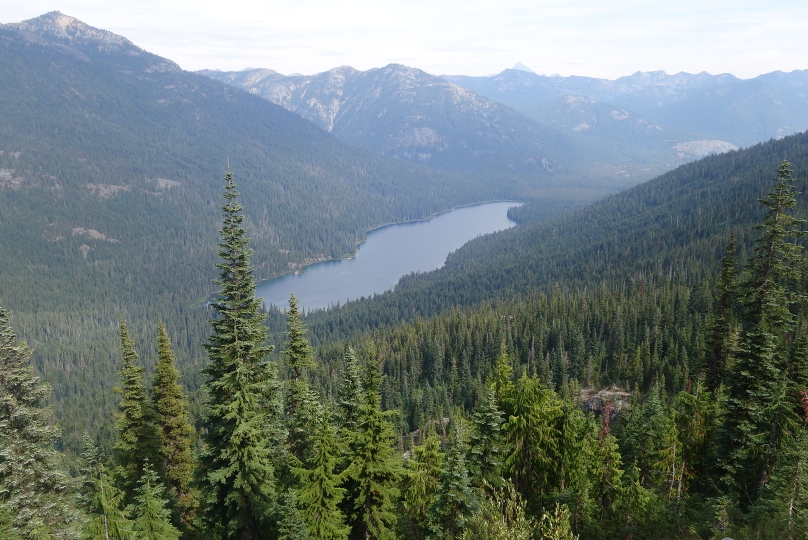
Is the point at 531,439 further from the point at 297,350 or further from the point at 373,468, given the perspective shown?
the point at 297,350

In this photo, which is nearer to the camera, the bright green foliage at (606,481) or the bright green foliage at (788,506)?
the bright green foliage at (788,506)

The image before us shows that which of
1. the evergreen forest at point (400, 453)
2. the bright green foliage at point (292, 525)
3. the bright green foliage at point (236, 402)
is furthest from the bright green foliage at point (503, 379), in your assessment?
the bright green foliage at point (236, 402)

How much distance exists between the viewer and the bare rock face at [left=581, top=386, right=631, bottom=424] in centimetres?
9338

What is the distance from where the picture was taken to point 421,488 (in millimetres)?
34875

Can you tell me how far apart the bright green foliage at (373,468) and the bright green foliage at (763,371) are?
19.8 metres

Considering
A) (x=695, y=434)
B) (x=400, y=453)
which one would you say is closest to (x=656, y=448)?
(x=695, y=434)

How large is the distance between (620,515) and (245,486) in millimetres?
23222

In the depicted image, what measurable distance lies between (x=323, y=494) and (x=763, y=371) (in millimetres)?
26945

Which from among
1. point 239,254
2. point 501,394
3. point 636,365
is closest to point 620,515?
point 501,394

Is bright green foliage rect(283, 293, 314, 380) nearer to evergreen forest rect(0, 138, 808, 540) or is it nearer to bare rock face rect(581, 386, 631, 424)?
evergreen forest rect(0, 138, 808, 540)

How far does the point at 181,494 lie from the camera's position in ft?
133

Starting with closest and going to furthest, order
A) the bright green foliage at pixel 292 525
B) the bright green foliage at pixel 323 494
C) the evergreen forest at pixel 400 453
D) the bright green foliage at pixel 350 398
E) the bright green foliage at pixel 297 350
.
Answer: the bright green foliage at pixel 292 525 < the evergreen forest at pixel 400 453 < the bright green foliage at pixel 323 494 < the bright green foliage at pixel 350 398 < the bright green foliage at pixel 297 350

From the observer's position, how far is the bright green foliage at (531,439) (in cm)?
3425

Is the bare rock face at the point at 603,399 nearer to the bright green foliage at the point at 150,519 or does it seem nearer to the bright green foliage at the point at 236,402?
the bright green foliage at the point at 236,402
